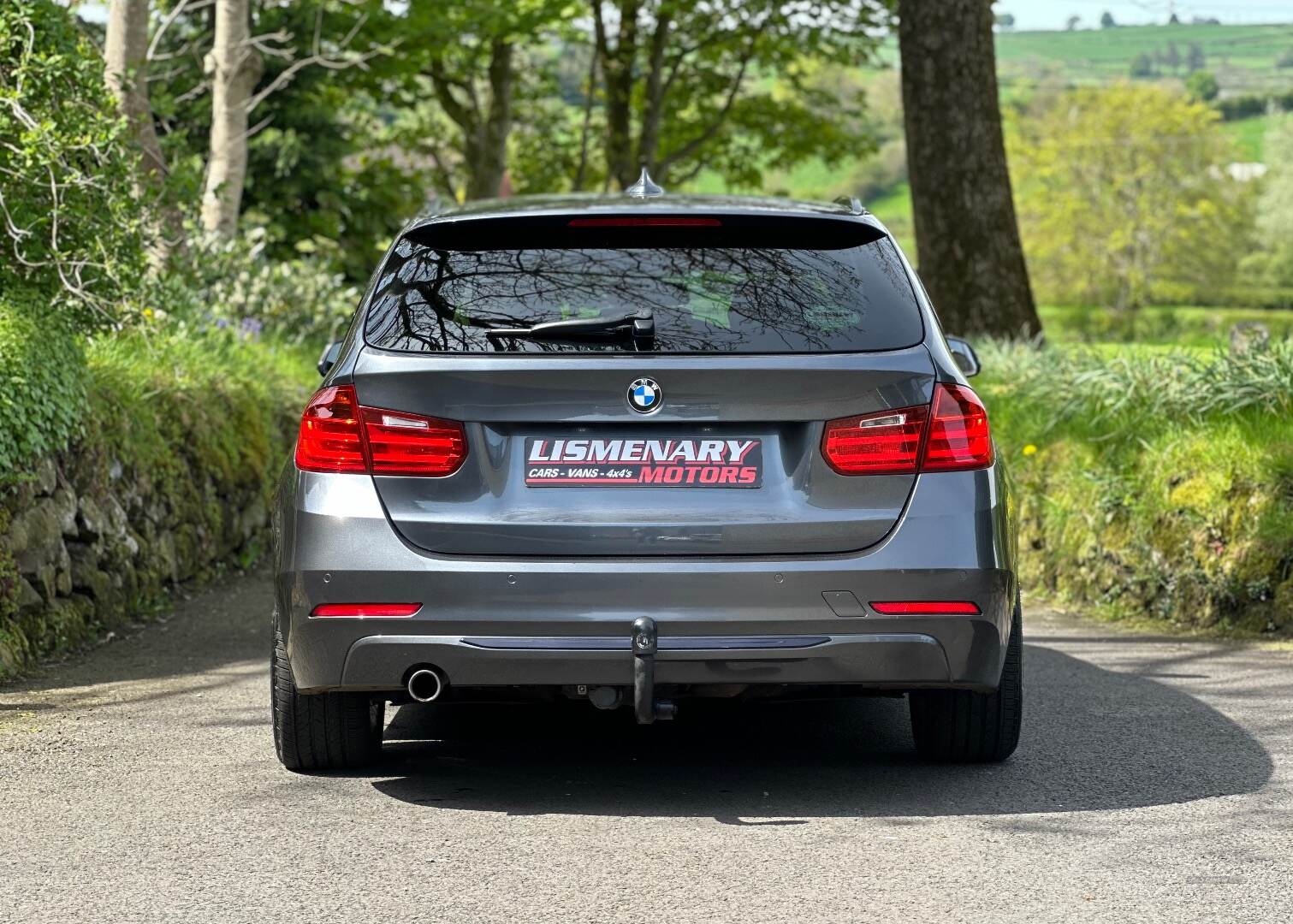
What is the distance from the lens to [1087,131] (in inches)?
3947

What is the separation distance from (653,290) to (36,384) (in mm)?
3452

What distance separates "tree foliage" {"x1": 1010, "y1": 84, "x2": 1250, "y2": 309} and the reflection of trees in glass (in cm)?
9649

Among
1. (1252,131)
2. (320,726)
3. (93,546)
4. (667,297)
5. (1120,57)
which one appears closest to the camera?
(667,297)

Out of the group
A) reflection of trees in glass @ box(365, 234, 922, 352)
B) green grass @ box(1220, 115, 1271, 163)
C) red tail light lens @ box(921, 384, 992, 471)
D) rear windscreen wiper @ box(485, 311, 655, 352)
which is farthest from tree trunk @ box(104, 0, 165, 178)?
green grass @ box(1220, 115, 1271, 163)

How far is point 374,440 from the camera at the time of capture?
194 inches

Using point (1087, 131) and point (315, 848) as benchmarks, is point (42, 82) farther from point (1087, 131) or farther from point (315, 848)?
point (1087, 131)

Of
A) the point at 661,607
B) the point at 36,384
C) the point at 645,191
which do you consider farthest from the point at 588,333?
the point at 36,384

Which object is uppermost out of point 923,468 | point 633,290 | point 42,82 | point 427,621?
point 42,82

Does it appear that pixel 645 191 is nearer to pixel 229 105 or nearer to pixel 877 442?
pixel 877 442

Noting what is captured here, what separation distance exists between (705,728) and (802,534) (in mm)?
1806

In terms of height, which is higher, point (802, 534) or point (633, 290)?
point (633, 290)

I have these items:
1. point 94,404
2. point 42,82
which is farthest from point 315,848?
point 42,82

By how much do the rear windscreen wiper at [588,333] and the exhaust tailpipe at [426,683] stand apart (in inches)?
35.4

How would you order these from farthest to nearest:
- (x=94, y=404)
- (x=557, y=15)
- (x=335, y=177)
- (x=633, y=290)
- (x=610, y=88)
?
(x=610, y=88), (x=557, y=15), (x=335, y=177), (x=94, y=404), (x=633, y=290)
